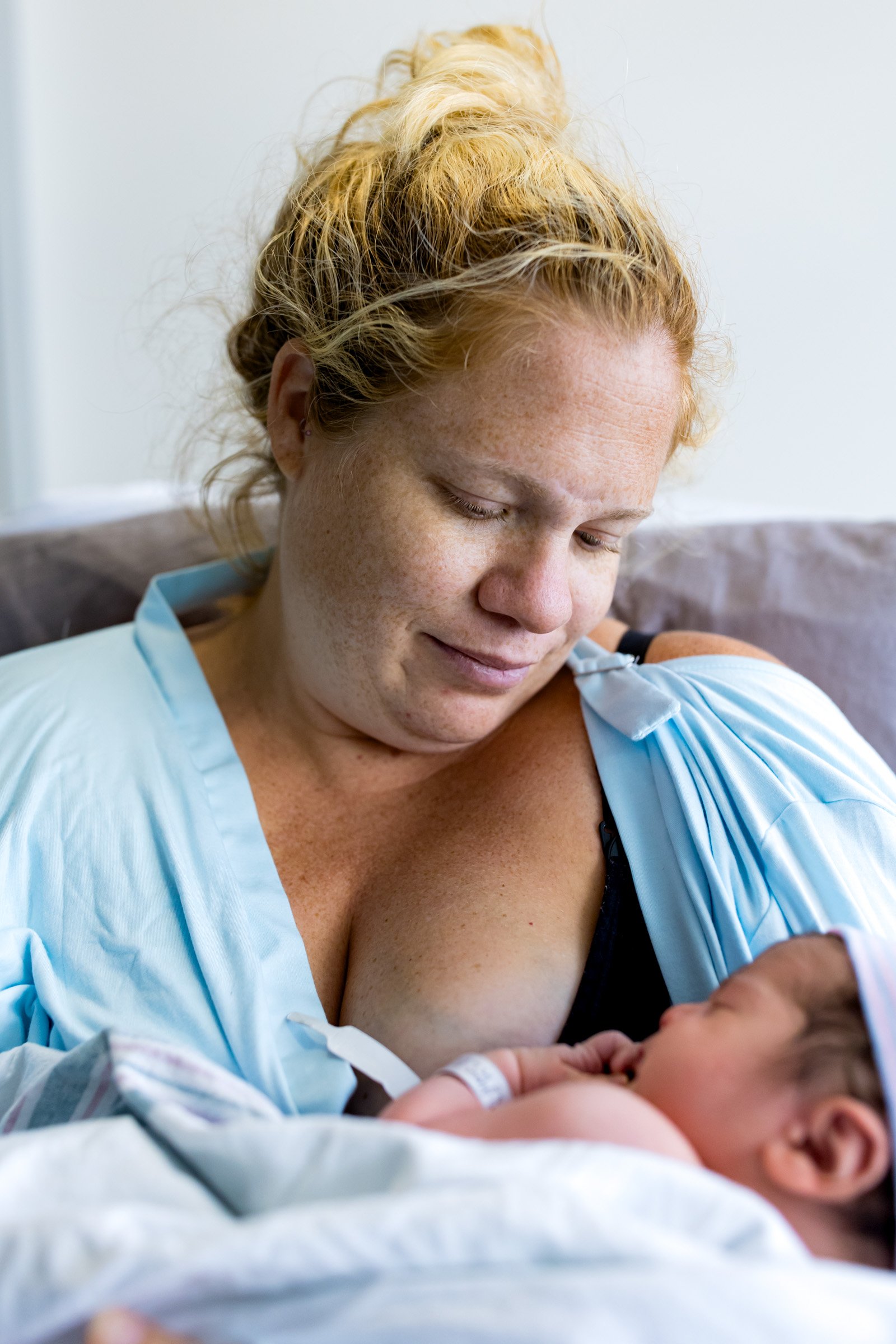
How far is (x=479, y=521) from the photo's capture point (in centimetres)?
108

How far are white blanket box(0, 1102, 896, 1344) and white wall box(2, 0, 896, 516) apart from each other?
1.08 metres

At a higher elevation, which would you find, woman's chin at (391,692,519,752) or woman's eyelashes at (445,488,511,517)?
woman's eyelashes at (445,488,511,517)

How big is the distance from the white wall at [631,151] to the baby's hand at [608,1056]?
0.89 metres

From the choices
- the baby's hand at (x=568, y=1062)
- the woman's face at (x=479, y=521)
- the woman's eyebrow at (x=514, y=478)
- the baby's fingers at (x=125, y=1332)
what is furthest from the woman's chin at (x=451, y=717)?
the baby's fingers at (x=125, y=1332)

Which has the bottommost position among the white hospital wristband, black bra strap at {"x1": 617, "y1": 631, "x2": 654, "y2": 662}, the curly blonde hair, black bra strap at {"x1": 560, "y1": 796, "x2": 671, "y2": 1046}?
black bra strap at {"x1": 560, "y1": 796, "x2": 671, "y2": 1046}

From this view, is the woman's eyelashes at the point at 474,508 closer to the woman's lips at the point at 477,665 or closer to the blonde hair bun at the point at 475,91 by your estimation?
the woman's lips at the point at 477,665

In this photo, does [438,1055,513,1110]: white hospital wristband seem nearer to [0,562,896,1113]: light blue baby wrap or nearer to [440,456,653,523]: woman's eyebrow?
[0,562,896,1113]: light blue baby wrap

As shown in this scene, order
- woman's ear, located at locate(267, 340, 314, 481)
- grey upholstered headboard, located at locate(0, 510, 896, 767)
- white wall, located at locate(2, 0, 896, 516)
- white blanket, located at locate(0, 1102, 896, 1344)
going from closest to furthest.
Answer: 1. white blanket, located at locate(0, 1102, 896, 1344)
2. woman's ear, located at locate(267, 340, 314, 481)
3. grey upholstered headboard, located at locate(0, 510, 896, 767)
4. white wall, located at locate(2, 0, 896, 516)

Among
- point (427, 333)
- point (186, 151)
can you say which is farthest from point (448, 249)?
point (186, 151)

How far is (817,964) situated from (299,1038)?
52 cm

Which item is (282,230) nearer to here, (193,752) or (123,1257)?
(193,752)

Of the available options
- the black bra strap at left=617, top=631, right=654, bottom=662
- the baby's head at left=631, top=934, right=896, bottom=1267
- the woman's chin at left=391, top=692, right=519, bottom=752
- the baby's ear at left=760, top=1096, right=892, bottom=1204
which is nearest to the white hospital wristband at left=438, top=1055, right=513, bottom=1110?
the baby's head at left=631, top=934, right=896, bottom=1267

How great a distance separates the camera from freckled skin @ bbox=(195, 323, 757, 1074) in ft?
3.44

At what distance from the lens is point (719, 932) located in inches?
43.6
